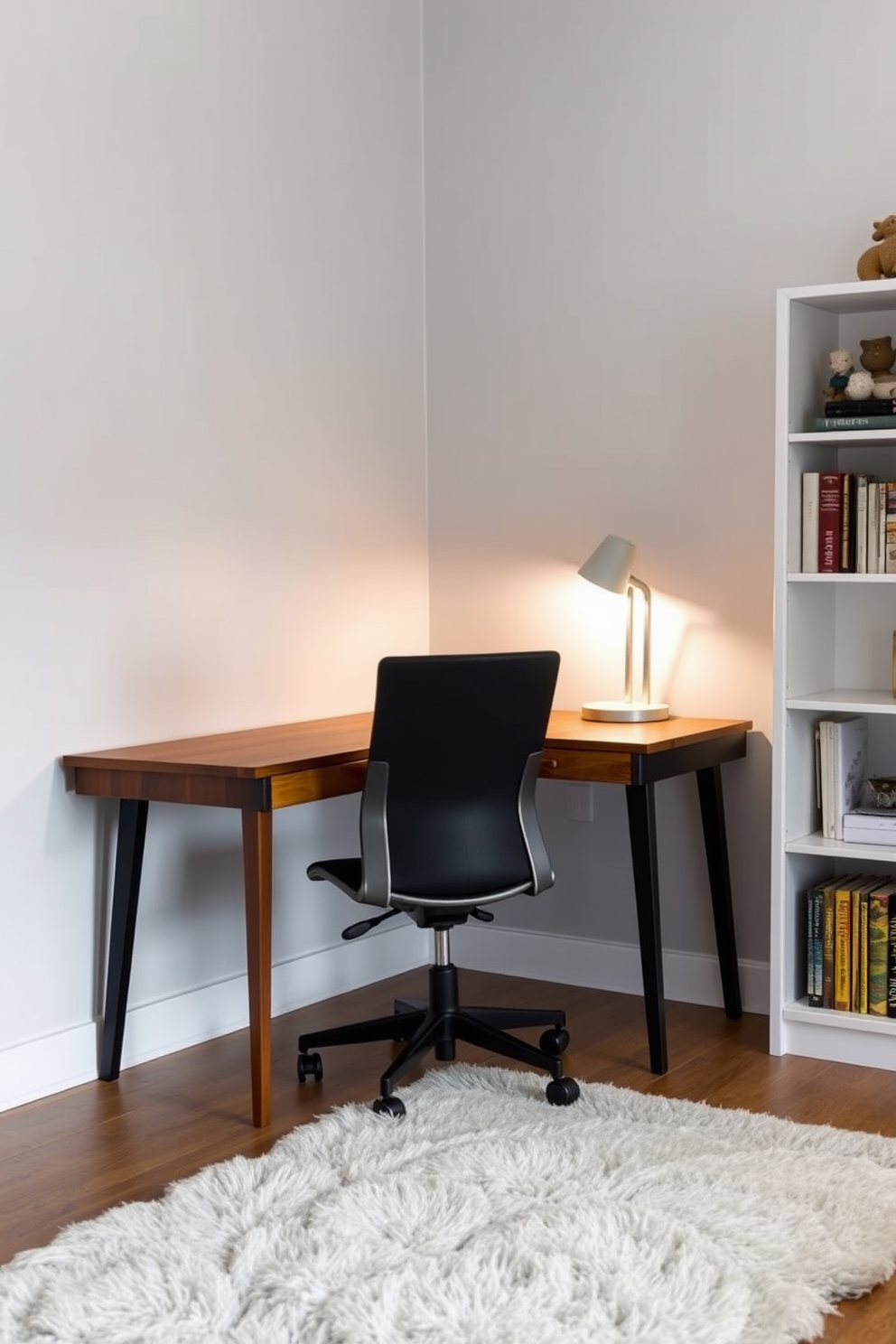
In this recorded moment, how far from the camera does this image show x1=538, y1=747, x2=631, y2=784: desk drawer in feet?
10.9

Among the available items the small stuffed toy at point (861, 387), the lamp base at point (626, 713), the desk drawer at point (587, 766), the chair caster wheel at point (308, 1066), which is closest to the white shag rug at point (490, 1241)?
the chair caster wheel at point (308, 1066)

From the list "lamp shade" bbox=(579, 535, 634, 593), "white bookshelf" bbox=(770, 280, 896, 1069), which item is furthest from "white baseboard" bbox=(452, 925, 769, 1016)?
"lamp shade" bbox=(579, 535, 634, 593)

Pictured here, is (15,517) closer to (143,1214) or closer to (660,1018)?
(143,1214)

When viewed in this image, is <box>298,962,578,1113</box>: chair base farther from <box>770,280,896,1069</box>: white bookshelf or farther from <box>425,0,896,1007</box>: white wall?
<box>425,0,896,1007</box>: white wall

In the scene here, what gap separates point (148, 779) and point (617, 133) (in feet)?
7.23

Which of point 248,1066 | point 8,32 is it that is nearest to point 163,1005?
point 248,1066

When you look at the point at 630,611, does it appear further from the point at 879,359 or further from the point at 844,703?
the point at 879,359

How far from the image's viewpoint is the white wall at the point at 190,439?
3166 millimetres

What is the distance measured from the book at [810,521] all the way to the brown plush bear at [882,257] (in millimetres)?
470

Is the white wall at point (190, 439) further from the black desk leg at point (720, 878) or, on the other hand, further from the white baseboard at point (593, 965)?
the black desk leg at point (720, 878)

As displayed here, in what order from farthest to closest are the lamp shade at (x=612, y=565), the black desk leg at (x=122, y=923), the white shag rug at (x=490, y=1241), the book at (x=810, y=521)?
1. the lamp shade at (x=612, y=565)
2. the book at (x=810, y=521)
3. the black desk leg at (x=122, y=923)
4. the white shag rug at (x=490, y=1241)

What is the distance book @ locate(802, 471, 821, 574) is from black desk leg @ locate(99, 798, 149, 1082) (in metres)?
1.63

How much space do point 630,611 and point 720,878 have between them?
73 cm

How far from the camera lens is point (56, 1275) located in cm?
226
